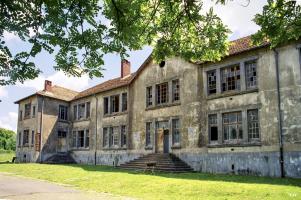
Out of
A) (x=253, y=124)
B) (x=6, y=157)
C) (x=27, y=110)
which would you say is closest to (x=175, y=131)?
(x=253, y=124)

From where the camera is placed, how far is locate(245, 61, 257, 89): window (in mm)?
21859

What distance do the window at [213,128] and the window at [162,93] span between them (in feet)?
16.2

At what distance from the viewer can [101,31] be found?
6.30 metres

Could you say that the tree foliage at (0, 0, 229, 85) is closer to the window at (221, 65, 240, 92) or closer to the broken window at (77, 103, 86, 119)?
the window at (221, 65, 240, 92)

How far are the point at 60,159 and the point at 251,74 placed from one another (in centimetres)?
2347

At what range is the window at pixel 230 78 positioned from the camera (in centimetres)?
2273

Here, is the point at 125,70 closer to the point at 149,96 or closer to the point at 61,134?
the point at 149,96

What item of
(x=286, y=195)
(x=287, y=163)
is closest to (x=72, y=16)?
(x=286, y=195)

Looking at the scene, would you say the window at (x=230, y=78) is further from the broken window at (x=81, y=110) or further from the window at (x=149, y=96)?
the broken window at (x=81, y=110)

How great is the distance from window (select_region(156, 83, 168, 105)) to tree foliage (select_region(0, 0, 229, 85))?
18.6m

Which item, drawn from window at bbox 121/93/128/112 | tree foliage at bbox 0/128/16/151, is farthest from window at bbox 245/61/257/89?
tree foliage at bbox 0/128/16/151

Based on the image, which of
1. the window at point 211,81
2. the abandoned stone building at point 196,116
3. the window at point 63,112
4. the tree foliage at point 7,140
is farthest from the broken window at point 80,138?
the tree foliage at point 7,140

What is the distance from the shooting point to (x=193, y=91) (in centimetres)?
2517

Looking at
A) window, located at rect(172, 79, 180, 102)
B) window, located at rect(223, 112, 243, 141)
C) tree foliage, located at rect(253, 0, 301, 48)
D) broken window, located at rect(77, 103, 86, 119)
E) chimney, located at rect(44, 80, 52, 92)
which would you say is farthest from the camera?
chimney, located at rect(44, 80, 52, 92)
